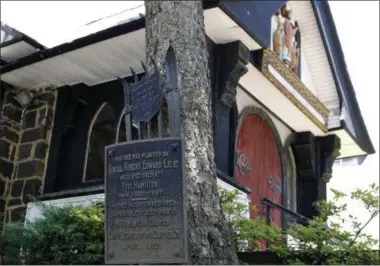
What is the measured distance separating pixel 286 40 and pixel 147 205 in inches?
263

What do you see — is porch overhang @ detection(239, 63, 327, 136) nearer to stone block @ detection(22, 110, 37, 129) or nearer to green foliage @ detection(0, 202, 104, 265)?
green foliage @ detection(0, 202, 104, 265)

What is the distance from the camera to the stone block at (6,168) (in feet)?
30.9

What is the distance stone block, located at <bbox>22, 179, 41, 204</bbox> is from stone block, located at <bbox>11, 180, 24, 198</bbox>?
0.09m

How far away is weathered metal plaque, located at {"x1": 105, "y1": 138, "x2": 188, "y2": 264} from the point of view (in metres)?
4.34

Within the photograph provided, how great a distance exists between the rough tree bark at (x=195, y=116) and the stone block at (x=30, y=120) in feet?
14.7

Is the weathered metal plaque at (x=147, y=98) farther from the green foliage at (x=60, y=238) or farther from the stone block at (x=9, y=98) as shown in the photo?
the stone block at (x=9, y=98)

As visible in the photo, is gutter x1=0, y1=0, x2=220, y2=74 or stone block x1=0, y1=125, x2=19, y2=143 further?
stone block x1=0, y1=125, x2=19, y2=143

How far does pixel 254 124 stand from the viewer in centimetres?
1027

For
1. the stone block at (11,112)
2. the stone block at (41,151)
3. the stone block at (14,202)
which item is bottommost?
the stone block at (14,202)

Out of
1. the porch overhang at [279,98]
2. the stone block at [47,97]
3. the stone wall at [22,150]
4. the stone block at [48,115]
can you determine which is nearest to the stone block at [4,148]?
the stone wall at [22,150]

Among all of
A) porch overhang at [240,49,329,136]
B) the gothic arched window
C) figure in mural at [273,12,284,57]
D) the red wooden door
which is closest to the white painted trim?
porch overhang at [240,49,329,136]

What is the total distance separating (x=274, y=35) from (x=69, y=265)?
5.71 meters

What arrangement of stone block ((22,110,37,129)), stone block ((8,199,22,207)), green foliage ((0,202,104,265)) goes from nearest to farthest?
green foliage ((0,202,104,265)) < stone block ((8,199,22,207)) < stone block ((22,110,37,129))

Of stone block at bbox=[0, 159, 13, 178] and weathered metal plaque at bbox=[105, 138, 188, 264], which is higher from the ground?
stone block at bbox=[0, 159, 13, 178]
